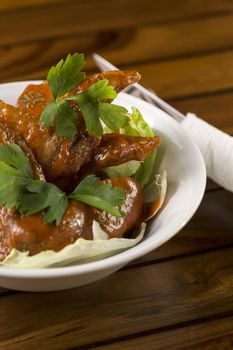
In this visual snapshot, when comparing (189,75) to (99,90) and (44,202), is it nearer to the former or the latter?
(99,90)

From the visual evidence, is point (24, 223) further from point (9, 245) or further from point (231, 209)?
point (231, 209)

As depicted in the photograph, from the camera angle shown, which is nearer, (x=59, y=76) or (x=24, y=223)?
(x=24, y=223)

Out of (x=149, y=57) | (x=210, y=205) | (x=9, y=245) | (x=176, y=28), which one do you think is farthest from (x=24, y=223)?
(x=176, y=28)

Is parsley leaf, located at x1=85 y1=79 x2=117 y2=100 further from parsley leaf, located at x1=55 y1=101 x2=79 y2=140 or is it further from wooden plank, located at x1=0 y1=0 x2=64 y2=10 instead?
wooden plank, located at x1=0 y1=0 x2=64 y2=10

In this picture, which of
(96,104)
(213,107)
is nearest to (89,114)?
(96,104)

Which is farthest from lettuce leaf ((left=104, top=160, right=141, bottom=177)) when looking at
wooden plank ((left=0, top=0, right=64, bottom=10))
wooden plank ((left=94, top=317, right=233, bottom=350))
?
wooden plank ((left=0, top=0, right=64, bottom=10))

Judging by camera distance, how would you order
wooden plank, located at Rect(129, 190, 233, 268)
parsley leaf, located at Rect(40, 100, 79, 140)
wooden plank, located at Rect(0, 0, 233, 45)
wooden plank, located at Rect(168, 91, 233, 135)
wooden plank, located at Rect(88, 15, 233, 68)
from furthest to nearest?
wooden plank, located at Rect(0, 0, 233, 45)
wooden plank, located at Rect(88, 15, 233, 68)
wooden plank, located at Rect(168, 91, 233, 135)
wooden plank, located at Rect(129, 190, 233, 268)
parsley leaf, located at Rect(40, 100, 79, 140)
